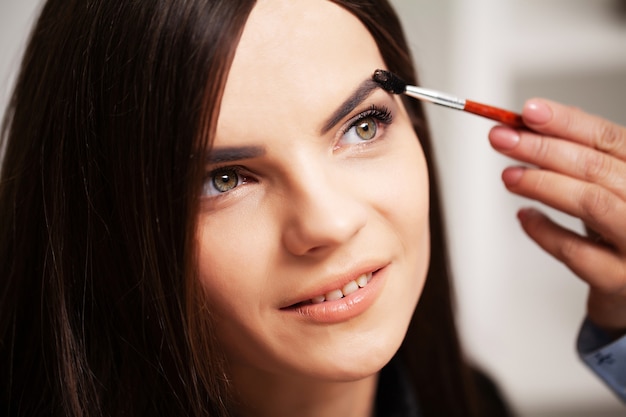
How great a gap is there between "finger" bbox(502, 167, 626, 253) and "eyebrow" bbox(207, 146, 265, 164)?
0.32 meters

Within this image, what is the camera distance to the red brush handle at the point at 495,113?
71 centimetres

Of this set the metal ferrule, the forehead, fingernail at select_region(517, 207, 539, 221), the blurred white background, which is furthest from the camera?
the blurred white background

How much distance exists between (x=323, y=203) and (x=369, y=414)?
395mm

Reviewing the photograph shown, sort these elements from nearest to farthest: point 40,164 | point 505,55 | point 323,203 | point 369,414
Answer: point 323,203 < point 40,164 < point 369,414 < point 505,55

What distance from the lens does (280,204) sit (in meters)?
0.60

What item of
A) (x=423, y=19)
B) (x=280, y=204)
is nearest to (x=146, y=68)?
(x=280, y=204)

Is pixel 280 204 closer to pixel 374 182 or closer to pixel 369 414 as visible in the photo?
pixel 374 182

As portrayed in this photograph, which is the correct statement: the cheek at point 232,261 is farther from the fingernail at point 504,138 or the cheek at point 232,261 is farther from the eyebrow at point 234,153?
the fingernail at point 504,138

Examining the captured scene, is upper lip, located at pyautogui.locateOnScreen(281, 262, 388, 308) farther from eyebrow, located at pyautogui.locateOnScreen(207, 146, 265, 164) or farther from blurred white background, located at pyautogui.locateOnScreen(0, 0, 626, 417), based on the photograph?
blurred white background, located at pyautogui.locateOnScreen(0, 0, 626, 417)

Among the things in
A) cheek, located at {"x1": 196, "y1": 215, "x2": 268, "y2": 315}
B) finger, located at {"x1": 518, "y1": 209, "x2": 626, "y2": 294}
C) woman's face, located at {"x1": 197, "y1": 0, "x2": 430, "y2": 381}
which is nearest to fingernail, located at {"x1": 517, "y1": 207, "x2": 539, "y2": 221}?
finger, located at {"x1": 518, "y1": 209, "x2": 626, "y2": 294}

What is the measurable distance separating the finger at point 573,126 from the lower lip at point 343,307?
0.26 metres

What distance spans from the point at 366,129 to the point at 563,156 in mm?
229

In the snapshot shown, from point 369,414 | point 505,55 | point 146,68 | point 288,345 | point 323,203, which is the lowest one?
point 369,414

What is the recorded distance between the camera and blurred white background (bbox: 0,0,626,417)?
1.28 meters
